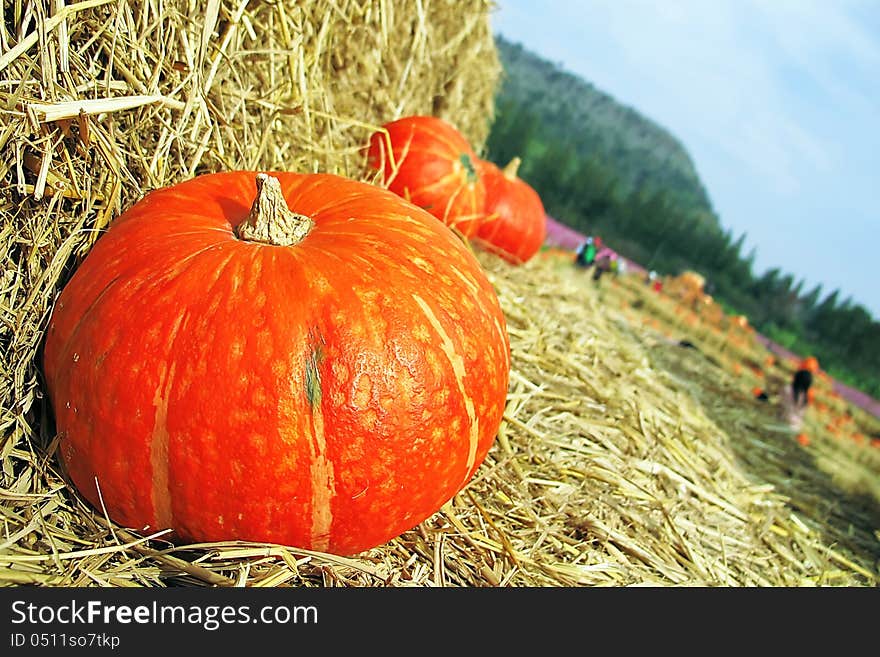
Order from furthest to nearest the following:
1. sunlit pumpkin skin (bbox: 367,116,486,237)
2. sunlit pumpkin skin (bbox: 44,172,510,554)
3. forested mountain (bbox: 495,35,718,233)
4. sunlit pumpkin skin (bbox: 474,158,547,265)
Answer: forested mountain (bbox: 495,35,718,233) < sunlit pumpkin skin (bbox: 474,158,547,265) < sunlit pumpkin skin (bbox: 367,116,486,237) < sunlit pumpkin skin (bbox: 44,172,510,554)

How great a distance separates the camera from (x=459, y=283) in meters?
1.88

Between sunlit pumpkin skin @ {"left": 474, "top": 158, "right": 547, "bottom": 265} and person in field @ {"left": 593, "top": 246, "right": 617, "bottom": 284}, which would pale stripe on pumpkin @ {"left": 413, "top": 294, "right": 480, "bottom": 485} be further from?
person in field @ {"left": 593, "top": 246, "right": 617, "bottom": 284}

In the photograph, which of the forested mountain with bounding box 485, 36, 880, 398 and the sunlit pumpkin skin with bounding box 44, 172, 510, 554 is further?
the forested mountain with bounding box 485, 36, 880, 398

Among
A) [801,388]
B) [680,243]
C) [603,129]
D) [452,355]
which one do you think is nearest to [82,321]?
[452,355]

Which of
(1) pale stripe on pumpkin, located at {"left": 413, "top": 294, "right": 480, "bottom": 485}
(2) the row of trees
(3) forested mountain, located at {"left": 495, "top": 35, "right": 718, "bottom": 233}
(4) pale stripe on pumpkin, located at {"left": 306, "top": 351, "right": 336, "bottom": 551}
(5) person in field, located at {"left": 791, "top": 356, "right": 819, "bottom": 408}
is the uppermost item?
(3) forested mountain, located at {"left": 495, "top": 35, "right": 718, "bottom": 233}

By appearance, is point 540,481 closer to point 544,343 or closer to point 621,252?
point 544,343

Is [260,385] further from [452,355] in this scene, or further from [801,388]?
[801,388]

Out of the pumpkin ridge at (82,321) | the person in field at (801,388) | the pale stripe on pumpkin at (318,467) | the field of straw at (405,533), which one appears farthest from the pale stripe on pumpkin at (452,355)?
the person in field at (801,388)

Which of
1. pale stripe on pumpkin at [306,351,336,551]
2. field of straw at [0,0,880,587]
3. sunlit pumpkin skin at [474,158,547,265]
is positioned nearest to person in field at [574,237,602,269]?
sunlit pumpkin skin at [474,158,547,265]

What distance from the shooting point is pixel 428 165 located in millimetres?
3605

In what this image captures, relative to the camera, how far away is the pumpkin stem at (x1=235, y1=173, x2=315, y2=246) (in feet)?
5.56

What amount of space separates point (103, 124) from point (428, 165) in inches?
73.4

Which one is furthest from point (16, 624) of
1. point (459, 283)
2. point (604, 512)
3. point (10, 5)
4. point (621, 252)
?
point (621, 252)

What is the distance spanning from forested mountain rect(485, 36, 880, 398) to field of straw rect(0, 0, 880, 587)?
14.9 ft
